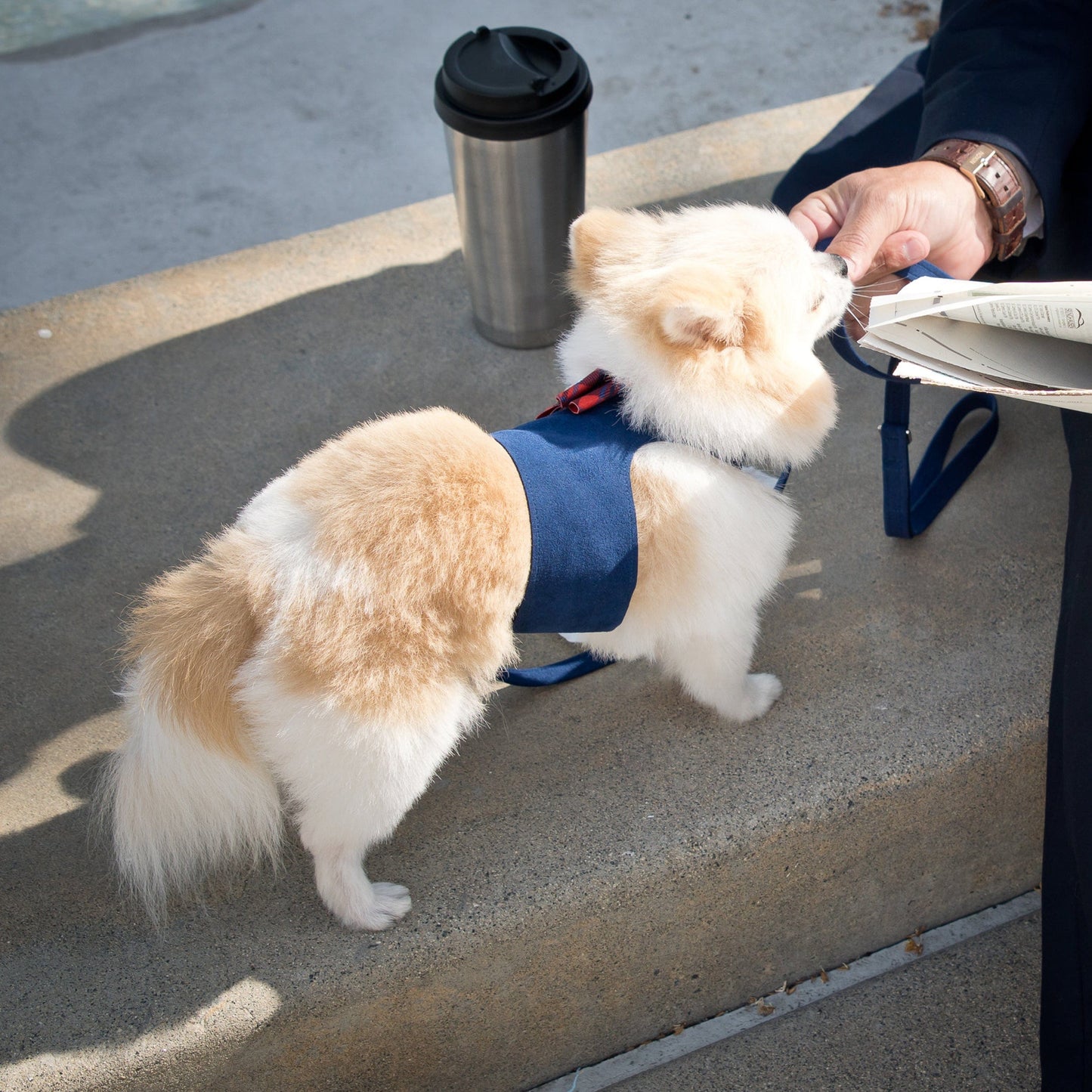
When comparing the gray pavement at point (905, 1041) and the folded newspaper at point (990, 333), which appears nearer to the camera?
the folded newspaper at point (990, 333)

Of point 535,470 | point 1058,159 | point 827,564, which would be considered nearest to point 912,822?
point 827,564

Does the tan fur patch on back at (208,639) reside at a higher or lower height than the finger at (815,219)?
lower

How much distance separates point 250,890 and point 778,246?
55.1 inches

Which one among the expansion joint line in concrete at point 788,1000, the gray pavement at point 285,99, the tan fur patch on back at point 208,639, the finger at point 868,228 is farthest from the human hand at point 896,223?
the gray pavement at point 285,99

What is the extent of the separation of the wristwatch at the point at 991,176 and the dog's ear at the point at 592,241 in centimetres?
74

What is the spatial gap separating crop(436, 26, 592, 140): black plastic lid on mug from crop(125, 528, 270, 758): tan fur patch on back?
144cm

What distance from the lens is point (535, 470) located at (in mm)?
1373

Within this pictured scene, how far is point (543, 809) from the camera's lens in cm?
169

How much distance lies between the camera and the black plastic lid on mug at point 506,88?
7.38ft

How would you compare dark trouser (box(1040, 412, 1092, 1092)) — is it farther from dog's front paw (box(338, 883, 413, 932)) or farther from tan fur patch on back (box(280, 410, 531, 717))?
dog's front paw (box(338, 883, 413, 932))

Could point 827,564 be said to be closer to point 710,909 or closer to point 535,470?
point 710,909

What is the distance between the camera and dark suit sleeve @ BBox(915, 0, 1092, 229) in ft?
5.95

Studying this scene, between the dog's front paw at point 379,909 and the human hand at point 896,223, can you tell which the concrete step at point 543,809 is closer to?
the dog's front paw at point 379,909

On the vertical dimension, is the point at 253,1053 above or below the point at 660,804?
below
